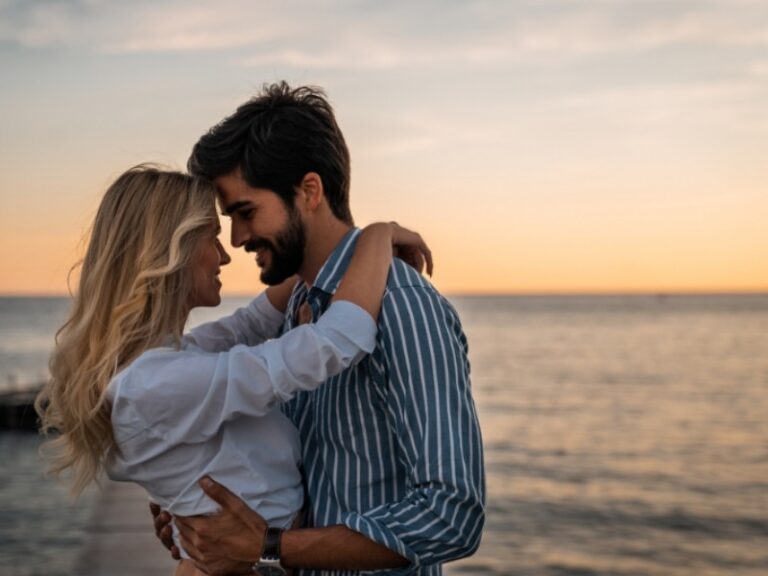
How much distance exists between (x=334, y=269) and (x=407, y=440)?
0.56m

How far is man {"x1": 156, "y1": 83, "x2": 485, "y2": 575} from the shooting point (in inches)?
85.7

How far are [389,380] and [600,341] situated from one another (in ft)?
231

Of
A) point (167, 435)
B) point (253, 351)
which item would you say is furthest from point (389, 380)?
point (167, 435)

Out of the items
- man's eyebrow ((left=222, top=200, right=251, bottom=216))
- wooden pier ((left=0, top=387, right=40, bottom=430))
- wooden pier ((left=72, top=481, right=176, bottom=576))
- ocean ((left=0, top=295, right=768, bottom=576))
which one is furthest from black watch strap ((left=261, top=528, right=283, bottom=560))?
wooden pier ((left=0, top=387, right=40, bottom=430))

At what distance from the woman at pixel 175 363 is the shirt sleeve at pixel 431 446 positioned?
13 cm

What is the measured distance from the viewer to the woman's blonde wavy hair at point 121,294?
2449 millimetres

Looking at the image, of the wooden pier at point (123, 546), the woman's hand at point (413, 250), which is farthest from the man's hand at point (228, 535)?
the wooden pier at point (123, 546)

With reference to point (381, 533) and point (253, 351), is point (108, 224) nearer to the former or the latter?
point (253, 351)

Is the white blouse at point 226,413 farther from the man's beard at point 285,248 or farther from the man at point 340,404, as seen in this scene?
the man's beard at point 285,248

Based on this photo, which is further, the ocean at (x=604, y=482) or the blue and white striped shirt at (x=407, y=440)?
the ocean at (x=604, y=482)

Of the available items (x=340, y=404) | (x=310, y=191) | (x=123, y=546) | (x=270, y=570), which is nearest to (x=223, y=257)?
(x=310, y=191)

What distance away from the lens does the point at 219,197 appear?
8.70 feet

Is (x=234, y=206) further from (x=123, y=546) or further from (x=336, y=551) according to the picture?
(x=123, y=546)

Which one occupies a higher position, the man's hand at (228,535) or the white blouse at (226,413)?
the white blouse at (226,413)
